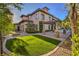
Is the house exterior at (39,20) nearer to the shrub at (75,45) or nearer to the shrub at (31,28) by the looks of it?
the shrub at (31,28)

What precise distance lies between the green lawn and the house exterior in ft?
0.27

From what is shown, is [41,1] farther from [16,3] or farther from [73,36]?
[73,36]

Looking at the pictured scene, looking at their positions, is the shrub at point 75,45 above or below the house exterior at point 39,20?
below

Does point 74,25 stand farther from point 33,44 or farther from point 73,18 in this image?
point 33,44

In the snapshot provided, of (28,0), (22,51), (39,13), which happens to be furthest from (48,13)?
(22,51)

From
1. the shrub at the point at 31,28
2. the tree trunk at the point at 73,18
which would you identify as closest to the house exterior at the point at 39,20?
the shrub at the point at 31,28

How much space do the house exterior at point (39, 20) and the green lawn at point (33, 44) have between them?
0.27ft

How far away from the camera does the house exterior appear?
156 centimetres

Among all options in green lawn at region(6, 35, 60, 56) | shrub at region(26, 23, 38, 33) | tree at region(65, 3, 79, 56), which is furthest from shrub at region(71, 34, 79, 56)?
shrub at region(26, 23, 38, 33)

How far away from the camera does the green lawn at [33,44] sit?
156cm

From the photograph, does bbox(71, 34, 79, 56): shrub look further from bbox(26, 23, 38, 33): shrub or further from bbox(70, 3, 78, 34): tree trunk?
bbox(26, 23, 38, 33): shrub

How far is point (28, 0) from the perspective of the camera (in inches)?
61.5

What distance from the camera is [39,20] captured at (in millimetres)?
1570

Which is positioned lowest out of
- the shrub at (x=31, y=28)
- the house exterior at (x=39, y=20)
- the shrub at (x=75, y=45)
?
the shrub at (x=75, y=45)
